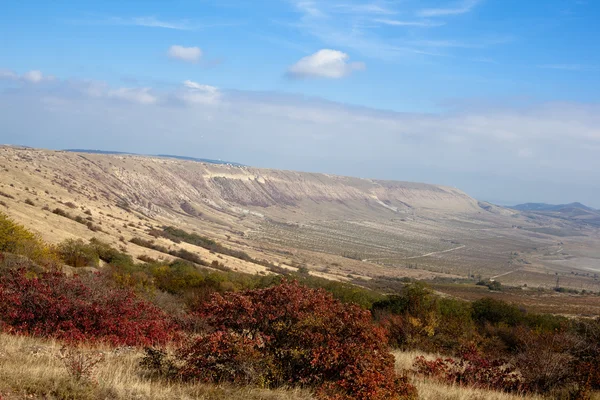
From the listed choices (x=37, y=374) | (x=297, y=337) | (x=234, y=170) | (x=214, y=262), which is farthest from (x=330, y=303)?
(x=234, y=170)

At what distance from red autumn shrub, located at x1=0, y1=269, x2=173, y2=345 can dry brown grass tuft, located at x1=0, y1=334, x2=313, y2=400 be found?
1.46 metres

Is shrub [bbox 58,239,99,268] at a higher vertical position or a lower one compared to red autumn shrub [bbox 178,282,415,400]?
lower

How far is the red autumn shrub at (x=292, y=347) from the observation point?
6.34 m

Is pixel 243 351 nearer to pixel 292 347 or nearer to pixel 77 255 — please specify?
pixel 292 347

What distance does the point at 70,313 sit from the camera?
9375mm

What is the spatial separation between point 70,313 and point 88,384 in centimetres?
428

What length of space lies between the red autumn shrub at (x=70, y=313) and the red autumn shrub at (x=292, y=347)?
281 centimetres

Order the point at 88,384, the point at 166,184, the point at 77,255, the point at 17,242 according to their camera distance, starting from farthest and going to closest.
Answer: the point at 166,184 → the point at 77,255 → the point at 17,242 → the point at 88,384

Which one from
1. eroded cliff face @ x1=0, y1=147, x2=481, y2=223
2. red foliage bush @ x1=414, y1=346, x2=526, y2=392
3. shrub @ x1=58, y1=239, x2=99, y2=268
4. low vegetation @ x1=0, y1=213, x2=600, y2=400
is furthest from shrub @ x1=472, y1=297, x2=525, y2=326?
eroded cliff face @ x1=0, y1=147, x2=481, y2=223

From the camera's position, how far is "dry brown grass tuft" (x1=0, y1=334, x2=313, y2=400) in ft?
17.6

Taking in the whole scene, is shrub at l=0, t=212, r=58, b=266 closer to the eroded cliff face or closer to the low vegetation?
the low vegetation

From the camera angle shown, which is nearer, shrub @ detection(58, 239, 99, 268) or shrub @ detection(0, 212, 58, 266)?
shrub @ detection(0, 212, 58, 266)

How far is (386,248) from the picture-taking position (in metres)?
118

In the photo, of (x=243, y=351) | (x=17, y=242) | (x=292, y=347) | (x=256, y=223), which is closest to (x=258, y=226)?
(x=256, y=223)
